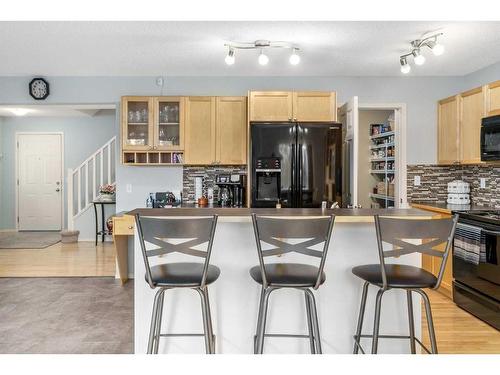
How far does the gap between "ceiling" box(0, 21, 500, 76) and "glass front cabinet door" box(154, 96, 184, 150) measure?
37 cm

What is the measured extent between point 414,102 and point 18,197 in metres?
7.68

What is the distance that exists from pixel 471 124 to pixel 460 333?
2.13 m

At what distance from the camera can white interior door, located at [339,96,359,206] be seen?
13.3 feet

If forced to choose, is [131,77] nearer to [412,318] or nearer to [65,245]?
[65,245]

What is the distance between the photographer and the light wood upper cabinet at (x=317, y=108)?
4539mm

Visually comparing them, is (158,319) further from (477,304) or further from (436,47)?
(436,47)

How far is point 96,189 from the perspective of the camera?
7.81 metres

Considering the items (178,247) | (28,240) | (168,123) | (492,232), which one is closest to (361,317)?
(178,247)

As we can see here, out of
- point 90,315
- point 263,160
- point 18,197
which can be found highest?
point 263,160

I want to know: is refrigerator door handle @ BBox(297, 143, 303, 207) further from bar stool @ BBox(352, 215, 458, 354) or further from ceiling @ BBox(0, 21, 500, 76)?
bar stool @ BBox(352, 215, 458, 354)

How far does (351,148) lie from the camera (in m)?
4.25

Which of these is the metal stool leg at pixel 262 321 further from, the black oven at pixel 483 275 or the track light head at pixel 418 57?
the track light head at pixel 418 57

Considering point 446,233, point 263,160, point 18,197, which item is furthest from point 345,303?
point 18,197

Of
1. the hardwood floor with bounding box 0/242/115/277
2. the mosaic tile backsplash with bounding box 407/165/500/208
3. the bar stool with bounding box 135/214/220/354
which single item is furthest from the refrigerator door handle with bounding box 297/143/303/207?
A: the hardwood floor with bounding box 0/242/115/277
